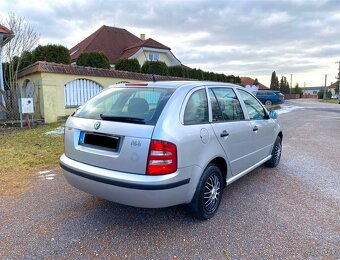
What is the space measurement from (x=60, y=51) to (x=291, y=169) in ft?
37.2

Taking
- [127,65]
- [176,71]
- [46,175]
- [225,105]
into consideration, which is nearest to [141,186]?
[225,105]

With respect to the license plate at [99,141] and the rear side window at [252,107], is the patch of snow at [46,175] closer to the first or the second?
the license plate at [99,141]

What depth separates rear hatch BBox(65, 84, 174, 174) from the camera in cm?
280

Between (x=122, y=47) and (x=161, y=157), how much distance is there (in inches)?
1088

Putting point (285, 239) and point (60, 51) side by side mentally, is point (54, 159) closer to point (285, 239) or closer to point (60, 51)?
point (285, 239)

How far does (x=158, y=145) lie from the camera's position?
8.98ft

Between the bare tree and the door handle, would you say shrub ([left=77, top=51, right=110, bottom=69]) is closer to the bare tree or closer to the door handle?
the bare tree

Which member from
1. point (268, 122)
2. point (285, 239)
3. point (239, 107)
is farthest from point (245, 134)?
point (285, 239)

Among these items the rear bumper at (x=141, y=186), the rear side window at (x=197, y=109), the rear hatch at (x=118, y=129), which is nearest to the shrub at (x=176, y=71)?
the rear hatch at (x=118, y=129)

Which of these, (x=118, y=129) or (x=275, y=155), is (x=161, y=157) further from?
(x=275, y=155)

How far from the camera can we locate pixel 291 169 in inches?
219

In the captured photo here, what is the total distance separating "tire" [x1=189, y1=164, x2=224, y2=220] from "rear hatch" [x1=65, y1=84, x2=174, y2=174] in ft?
2.60

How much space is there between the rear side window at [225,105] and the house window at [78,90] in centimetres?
922

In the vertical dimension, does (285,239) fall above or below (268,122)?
below
